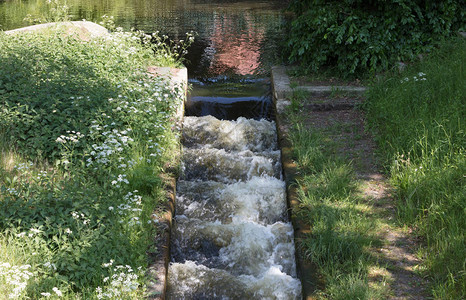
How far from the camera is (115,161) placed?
512 centimetres

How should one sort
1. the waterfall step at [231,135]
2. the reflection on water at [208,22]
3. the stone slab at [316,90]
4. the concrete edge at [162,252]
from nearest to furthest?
1. the concrete edge at [162,252]
2. the waterfall step at [231,135]
3. the stone slab at [316,90]
4. the reflection on water at [208,22]

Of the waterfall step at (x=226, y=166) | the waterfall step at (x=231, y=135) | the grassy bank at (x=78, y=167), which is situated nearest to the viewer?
the grassy bank at (x=78, y=167)

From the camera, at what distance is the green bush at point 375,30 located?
822cm

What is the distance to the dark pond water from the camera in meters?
9.15

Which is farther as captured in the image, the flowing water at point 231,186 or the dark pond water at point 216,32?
the dark pond water at point 216,32

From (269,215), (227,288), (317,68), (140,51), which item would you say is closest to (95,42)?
(140,51)

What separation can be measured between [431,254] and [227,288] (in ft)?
6.14

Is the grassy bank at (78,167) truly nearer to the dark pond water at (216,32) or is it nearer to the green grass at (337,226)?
the green grass at (337,226)

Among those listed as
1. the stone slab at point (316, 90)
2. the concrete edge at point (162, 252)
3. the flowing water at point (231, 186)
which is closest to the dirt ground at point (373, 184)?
the stone slab at point (316, 90)

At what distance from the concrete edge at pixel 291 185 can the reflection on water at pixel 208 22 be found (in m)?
1.72

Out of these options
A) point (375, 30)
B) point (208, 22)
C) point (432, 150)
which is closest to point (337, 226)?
point (432, 150)

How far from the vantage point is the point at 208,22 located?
48.9ft

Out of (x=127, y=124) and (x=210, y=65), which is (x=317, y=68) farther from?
(x=127, y=124)

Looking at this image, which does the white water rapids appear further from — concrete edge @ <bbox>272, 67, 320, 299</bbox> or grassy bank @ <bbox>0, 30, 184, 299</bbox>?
grassy bank @ <bbox>0, 30, 184, 299</bbox>
